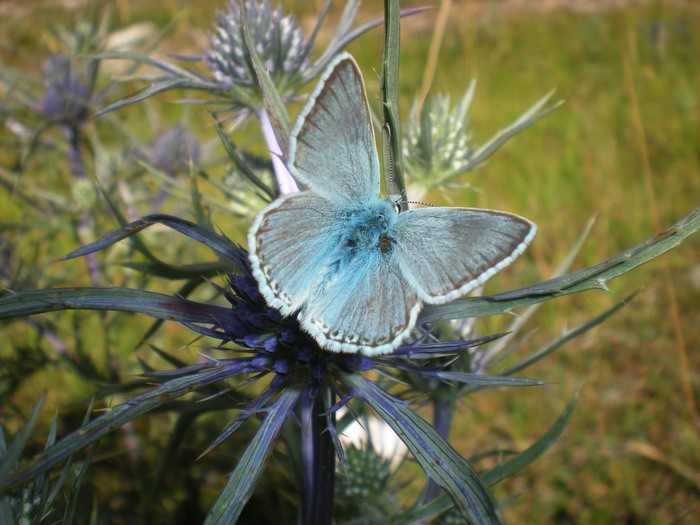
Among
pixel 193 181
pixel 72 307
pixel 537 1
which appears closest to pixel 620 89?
pixel 193 181

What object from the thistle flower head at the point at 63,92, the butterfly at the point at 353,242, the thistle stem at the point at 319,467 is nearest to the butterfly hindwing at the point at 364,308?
the butterfly at the point at 353,242

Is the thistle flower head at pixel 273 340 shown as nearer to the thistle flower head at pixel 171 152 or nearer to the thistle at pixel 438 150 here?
the thistle at pixel 438 150

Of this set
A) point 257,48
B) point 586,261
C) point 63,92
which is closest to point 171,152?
point 63,92

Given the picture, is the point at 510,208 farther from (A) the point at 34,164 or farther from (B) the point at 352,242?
(A) the point at 34,164

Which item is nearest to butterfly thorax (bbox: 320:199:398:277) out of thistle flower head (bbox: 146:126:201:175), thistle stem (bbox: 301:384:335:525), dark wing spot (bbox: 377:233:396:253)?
dark wing spot (bbox: 377:233:396:253)

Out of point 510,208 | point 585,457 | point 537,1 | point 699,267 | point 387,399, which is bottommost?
point 387,399
